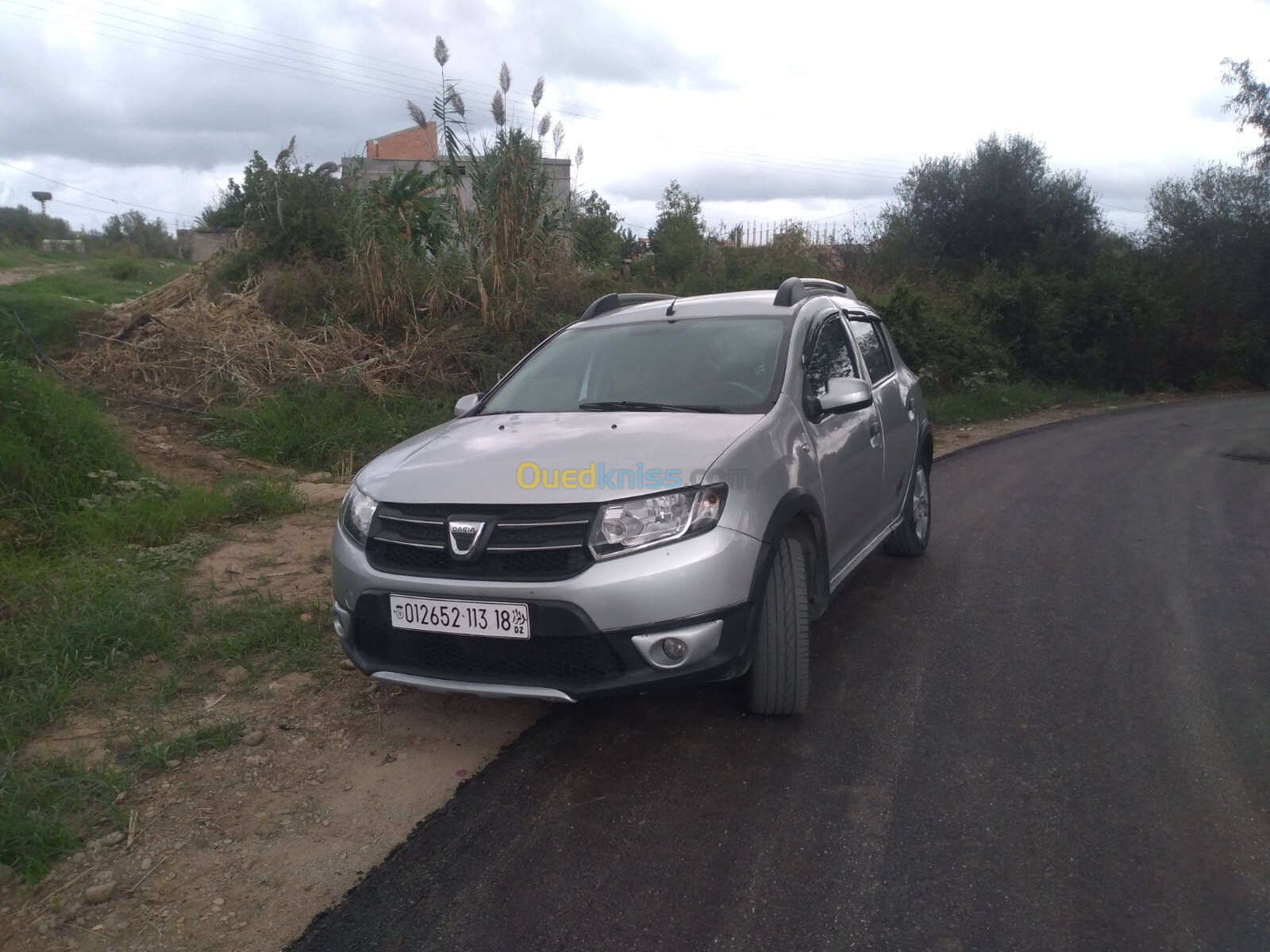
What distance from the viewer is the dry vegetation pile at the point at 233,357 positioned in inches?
392

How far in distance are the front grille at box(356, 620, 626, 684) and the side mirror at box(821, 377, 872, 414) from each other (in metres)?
1.50

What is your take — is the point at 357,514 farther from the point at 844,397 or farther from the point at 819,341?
the point at 819,341

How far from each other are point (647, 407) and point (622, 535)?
3.38ft

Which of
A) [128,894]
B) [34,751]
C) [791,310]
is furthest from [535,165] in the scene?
[128,894]

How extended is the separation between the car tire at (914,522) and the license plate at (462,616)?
124 inches

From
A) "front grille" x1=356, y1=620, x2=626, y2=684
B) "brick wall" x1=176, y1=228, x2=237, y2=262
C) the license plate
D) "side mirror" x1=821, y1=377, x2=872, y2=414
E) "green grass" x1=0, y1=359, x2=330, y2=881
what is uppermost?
"brick wall" x1=176, y1=228, x2=237, y2=262

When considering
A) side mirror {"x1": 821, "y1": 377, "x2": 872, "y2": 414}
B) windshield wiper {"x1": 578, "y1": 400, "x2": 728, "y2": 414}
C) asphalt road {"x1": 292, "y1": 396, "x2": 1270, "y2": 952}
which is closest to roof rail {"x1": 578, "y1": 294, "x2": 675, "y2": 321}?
windshield wiper {"x1": 578, "y1": 400, "x2": 728, "y2": 414}

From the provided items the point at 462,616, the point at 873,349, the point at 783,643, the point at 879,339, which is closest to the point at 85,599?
the point at 462,616

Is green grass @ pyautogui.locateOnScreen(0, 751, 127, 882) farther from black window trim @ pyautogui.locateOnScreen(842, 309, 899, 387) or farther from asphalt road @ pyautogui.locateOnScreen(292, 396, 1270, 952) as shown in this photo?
black window trim @ pyautogui.locateOnScreen(842, 309, 899, 387)

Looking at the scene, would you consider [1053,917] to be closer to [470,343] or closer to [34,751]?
[34,751]

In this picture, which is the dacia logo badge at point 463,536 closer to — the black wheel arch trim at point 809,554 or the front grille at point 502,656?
the front grille at point 502,656

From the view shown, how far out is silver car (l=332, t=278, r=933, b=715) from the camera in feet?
9.78

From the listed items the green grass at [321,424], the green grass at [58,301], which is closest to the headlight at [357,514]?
the green grass at [321,424]

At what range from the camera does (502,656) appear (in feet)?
10.1
